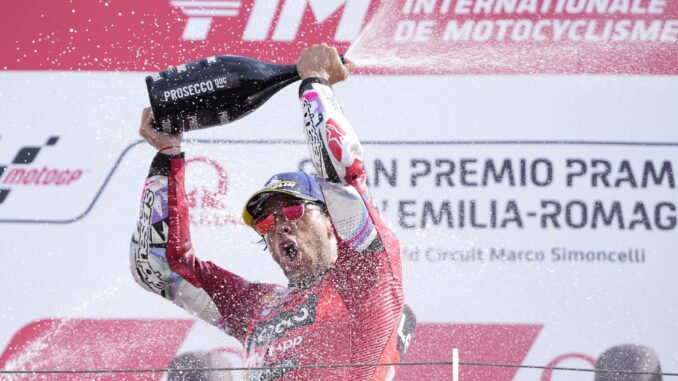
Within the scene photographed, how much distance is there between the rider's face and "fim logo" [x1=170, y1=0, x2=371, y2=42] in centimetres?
125

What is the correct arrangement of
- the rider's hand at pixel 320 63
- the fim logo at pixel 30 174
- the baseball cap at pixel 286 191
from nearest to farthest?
the rider's hand at pixel 320 63 < the baseball cap at pixel 286 191 < the fim logo at pixel 30 174

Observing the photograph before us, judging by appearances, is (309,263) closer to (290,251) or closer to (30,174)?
(290,251)

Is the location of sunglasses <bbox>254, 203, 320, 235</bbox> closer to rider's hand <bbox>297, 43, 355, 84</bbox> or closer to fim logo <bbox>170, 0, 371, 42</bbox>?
rider's hand <bbox>297, 43, 355, 84</bbox>

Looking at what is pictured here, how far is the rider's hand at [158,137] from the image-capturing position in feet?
9.53

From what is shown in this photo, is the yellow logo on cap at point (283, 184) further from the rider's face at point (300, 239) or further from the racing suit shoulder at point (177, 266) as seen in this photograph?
the racing suit shoulder at point (177, 266)

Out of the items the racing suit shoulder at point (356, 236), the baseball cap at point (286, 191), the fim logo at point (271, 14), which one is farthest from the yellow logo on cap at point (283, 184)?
the fim logo at point (271, 14)

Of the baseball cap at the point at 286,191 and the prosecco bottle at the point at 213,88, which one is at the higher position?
the prosecco bottle at the point at 213,88

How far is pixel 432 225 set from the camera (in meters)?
3.83

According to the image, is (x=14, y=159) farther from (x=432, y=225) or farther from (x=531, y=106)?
(x=531, y=106)

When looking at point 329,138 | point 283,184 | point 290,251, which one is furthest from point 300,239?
point 329,138

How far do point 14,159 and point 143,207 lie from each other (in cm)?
120

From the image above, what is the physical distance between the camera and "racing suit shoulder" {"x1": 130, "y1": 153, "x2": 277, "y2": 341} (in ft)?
9.64

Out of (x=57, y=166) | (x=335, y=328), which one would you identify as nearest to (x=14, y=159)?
(x=57, y=166)

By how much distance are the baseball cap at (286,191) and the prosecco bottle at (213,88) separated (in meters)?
0.20
